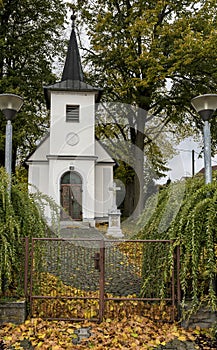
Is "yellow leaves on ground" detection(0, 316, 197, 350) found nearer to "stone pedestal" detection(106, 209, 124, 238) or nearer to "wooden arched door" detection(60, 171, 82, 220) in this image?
"stone pedestal" detection(106, 209, 124, 238)

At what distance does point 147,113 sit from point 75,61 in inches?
189

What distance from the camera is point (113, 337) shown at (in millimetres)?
4730

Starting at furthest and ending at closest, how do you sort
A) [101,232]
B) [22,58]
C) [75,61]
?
[22,58], [75,61], [101,232]

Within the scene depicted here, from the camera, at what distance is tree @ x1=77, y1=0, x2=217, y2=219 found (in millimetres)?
17859

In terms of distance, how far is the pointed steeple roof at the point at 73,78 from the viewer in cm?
1830

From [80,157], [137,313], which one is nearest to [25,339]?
[137,313]

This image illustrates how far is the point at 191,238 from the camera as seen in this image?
4961 mm

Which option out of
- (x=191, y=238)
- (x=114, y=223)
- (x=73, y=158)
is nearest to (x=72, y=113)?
(x=73, y=158)

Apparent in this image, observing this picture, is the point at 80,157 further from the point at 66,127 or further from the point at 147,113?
the point at 147,113

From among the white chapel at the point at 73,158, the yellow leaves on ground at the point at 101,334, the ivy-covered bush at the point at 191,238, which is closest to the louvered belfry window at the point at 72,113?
the white chapel at the point at 73,158

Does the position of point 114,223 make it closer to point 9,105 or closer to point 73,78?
point 73,78

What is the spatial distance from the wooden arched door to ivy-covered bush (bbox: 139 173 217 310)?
39.2ft

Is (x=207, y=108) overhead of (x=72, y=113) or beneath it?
beneath

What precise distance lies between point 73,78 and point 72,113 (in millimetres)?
2018
